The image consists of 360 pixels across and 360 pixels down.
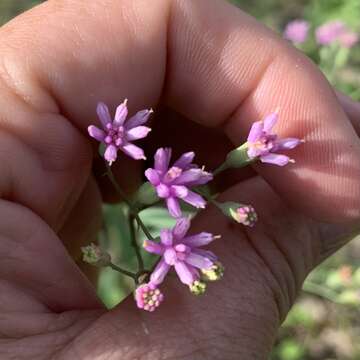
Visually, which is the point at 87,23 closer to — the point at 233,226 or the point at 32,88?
the point at 32,88

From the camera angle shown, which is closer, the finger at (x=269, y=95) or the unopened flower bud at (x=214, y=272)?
the unopened flower bud at (x=214, y=272)

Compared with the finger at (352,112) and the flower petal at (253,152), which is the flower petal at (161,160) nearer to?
the flower petal at (253,152)

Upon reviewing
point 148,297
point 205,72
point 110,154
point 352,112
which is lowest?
point 148,297

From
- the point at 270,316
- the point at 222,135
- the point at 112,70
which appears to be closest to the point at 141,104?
the point at 112,70

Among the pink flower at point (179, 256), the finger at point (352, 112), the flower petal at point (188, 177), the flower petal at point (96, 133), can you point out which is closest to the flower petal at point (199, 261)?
the pink flower at point (179, 256)

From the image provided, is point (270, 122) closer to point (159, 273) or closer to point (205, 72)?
point (205, 72)

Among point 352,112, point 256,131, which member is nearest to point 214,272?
point 256,131
